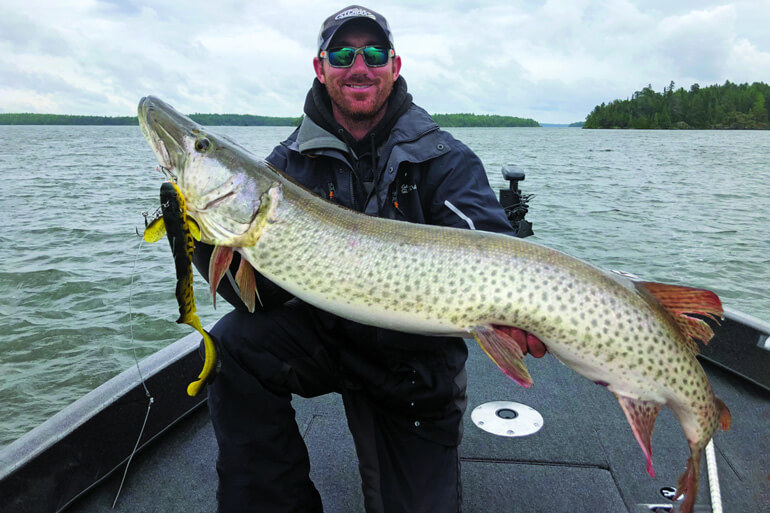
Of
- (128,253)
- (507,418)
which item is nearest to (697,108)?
(128,253)

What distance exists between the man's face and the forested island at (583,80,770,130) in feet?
344

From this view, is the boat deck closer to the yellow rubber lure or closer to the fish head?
the yellow rubber lure

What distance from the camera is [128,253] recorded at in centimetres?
1026

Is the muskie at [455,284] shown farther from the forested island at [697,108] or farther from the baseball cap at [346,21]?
the forested island at [697,108]

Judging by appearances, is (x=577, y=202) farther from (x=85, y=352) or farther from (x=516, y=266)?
(x=516, y=266)

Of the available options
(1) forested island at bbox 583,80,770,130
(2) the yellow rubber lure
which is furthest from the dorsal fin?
(1) forested island at bbox 583,80,770,130

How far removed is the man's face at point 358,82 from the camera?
112 inches

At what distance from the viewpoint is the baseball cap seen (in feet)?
9.55

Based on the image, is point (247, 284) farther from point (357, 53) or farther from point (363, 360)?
point (357, 53)

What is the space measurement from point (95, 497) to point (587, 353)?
2418mm

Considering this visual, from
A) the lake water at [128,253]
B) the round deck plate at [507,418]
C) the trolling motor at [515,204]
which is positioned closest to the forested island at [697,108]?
the lake water at [128,253]

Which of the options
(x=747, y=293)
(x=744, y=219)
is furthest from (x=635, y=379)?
(x=744, y=219)

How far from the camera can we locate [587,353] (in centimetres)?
198

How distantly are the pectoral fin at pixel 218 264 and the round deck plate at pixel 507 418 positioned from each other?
191cm
